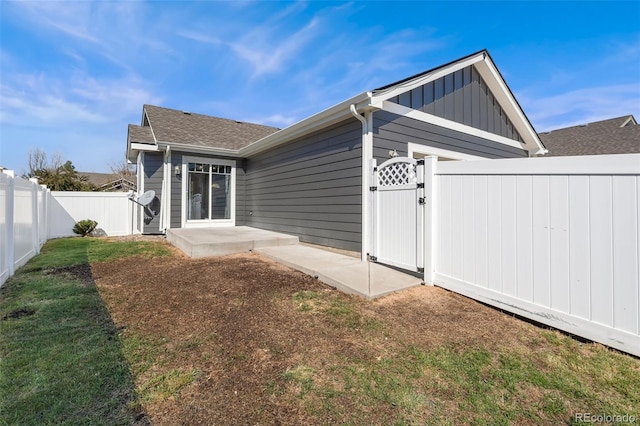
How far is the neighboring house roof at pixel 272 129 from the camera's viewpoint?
552 cm

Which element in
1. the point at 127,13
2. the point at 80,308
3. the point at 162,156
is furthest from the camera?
the point at 162,156

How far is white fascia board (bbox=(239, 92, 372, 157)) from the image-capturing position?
202 inches

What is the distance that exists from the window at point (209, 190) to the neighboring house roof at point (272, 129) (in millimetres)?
562

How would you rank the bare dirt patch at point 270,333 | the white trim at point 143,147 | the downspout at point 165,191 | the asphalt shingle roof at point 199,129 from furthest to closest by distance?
the asphalt shingle roof at point 199,129, the downspout at point 165,191, the white trim at point 143,147, the bare dirt patch at point 270,333

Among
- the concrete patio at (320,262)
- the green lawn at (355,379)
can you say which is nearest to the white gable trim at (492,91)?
the concrete patio at (320,262)

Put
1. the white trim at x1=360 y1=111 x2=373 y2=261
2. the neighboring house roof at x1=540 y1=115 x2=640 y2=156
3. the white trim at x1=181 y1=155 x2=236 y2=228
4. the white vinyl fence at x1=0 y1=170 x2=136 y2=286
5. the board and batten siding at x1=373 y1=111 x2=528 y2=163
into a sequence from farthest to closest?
the neighboring house roof at x1=540 y1=115 x2=640 y2=156, the white trim at x1=181 y1=155 x2=236 y2=228, the board and batten siding at x1=373 y1=111 x2=528 y2=163, the white trim at x1=360 y1=111 x2=373 y2=261, the white vinyl fence at x1=0 y1=170 x2=136 y2=286

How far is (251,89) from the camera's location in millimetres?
12336

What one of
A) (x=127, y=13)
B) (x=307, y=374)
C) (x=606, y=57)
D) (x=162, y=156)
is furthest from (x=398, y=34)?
(x=307, y=374)

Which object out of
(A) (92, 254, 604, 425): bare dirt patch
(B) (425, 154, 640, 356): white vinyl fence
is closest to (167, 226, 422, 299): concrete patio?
(A) (92, 254, 604, 425): bare dirt patch

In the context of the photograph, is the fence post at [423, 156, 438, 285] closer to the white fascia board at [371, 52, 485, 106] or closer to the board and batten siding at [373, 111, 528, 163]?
the board and batten siding at [373, 111, 528, 163]

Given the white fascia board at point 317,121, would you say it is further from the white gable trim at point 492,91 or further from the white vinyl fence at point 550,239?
the white vinyl fence at point 550,239

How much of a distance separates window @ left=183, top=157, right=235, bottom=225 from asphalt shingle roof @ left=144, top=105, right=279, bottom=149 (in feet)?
2.34

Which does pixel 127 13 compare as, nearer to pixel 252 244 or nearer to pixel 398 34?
pixel 252 244

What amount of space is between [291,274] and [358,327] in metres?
2.13
